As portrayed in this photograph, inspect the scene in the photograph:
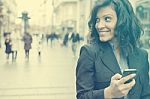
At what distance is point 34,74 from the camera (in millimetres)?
4453

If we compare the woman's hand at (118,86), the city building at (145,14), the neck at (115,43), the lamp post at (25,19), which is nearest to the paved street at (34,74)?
the lamp post at (25,19)

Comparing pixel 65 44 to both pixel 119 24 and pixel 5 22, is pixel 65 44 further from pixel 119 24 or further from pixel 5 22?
pixel 119 24

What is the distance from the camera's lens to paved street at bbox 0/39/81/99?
174 inches

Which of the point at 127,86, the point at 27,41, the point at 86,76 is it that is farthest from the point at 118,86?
the point at 27,41

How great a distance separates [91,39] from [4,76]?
3102 millimetres

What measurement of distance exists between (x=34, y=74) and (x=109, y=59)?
3041 mm

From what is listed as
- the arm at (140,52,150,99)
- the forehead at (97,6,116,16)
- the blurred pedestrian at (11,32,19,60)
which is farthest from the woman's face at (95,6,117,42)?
the blurred pedestrian at (11,32,19,60)

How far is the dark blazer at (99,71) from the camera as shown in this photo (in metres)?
1.44

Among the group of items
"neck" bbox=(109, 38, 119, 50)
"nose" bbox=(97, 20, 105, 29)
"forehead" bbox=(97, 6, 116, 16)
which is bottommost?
"neck" bbox=(109, 38, 119, 50)

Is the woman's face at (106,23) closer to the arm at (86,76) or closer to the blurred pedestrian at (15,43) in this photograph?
the arm at (86,76)

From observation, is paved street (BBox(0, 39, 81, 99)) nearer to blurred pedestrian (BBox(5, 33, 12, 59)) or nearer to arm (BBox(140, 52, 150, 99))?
blurred pedestrian (BBox(5, 33, 12, 59))

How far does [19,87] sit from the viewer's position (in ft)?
14.7

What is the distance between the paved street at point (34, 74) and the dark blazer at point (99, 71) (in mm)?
2896

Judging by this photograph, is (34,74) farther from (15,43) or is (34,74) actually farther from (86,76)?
(86,76)
